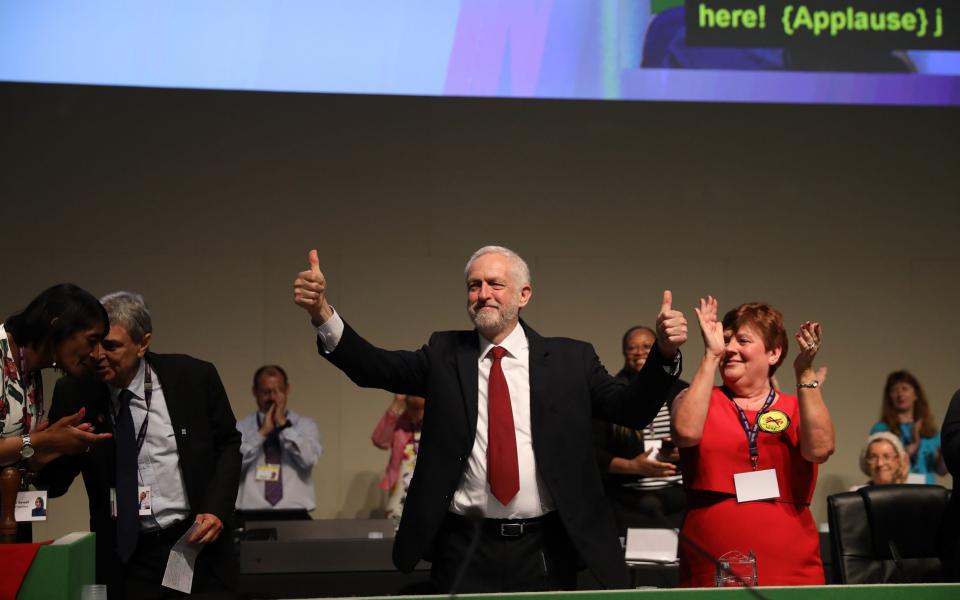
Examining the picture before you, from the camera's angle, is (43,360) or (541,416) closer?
(43,360)

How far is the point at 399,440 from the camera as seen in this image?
5750 mm

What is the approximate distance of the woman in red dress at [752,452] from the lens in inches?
106

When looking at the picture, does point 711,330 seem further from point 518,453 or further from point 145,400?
point 145,400

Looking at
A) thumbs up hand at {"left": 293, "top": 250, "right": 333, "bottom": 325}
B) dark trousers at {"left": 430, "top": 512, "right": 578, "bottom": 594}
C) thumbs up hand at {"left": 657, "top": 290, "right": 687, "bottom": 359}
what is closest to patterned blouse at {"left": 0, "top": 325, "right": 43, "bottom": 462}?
thumbs up hand at {"left": 293, "top": 250, "right": 333, "bottom": 325}

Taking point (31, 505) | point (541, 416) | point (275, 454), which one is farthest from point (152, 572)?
point (275, 454)

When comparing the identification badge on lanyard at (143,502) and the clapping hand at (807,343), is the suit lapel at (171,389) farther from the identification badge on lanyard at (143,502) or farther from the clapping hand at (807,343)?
the clapping hand at (807,343)

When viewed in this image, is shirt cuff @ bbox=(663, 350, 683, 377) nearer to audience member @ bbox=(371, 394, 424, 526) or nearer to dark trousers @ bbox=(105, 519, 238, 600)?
dark trousers @ bbox=(105, 519, 238, 600)

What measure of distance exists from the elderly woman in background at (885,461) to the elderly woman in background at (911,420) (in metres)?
0.68

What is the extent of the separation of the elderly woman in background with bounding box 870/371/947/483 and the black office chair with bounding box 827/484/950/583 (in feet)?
8.82

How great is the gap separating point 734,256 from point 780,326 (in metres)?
3.88

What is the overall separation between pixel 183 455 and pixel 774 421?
5.31 ft

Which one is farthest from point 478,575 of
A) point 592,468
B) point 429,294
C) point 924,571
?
point 429,294

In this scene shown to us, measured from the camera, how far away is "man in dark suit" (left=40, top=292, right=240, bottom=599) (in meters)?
2.93

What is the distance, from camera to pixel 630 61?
532 cm
